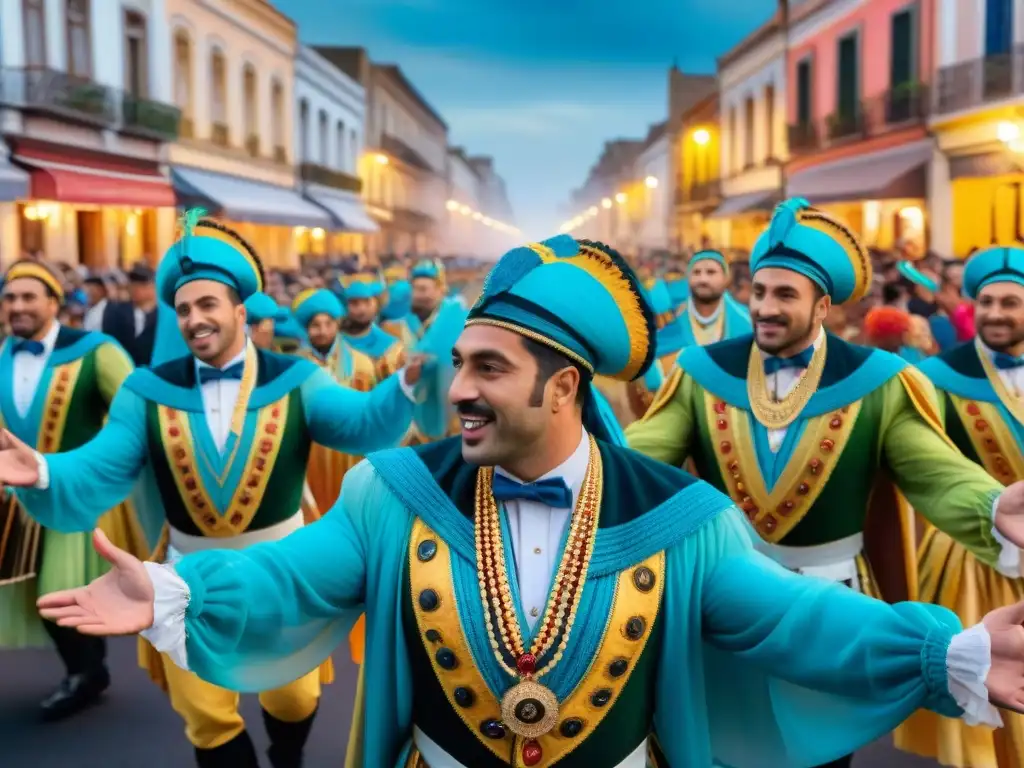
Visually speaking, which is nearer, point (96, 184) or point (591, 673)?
point (591, 673)

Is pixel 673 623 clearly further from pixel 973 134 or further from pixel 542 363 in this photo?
pixel 973 134

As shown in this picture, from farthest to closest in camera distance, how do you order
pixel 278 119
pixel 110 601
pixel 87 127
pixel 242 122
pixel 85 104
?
pixel 278 119 < pixel 242 122 < pixel 87 127 < pixel 85 104 < pixel 110 601

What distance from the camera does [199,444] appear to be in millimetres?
4559

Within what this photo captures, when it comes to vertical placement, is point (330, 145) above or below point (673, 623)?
above

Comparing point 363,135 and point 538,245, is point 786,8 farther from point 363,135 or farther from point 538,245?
point 538,245

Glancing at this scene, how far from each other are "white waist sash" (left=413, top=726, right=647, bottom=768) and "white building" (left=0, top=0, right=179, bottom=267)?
1722cm

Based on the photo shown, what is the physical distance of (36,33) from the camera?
2148 centimetres

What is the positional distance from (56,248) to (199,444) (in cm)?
1837

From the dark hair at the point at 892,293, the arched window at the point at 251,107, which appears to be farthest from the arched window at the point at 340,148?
the dark hair at the point at 892,293

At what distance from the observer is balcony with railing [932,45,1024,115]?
20.4 m

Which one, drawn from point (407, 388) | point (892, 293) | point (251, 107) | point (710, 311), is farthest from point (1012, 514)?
point (251, 107)

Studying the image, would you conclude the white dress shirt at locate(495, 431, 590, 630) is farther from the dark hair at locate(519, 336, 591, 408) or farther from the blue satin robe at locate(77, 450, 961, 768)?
the dark hair at locate(519, 336, 591, 408)

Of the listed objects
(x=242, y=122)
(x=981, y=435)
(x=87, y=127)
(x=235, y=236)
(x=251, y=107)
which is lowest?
(x=981, y=435)

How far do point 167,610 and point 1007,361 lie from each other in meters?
3.57
